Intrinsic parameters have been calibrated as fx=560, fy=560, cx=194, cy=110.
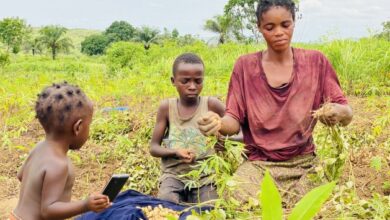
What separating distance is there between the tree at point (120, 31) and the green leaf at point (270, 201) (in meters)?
54.6

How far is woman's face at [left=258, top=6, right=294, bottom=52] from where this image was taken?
2.58 meters

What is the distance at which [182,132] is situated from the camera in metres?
3.29

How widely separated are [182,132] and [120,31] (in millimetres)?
54968

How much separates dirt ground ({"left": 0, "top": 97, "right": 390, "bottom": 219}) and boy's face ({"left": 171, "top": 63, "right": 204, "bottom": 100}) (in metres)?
0.96

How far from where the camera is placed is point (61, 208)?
2168 mm

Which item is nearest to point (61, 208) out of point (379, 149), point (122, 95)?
point (379, 149)

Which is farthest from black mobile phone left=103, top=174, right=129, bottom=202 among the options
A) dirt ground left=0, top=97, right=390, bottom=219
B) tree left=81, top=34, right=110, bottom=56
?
tree left=81, top=34, right=110, bottom=56

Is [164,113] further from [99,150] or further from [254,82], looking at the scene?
[99,150]

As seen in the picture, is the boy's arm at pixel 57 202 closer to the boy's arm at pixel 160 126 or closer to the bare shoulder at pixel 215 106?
the boy's arm at pixel 160 126

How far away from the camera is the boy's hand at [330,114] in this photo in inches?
91.4

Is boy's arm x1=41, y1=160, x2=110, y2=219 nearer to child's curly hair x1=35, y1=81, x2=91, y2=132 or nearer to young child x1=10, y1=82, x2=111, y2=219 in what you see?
young child x1=10, y1=82, x2=111, y2=219

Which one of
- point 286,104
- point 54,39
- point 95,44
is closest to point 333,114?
point 286,104

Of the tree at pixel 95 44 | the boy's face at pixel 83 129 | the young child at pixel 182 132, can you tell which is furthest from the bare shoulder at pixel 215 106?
the tree at pixel 95 44

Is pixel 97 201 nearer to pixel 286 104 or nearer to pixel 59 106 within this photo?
pixel 59 106
